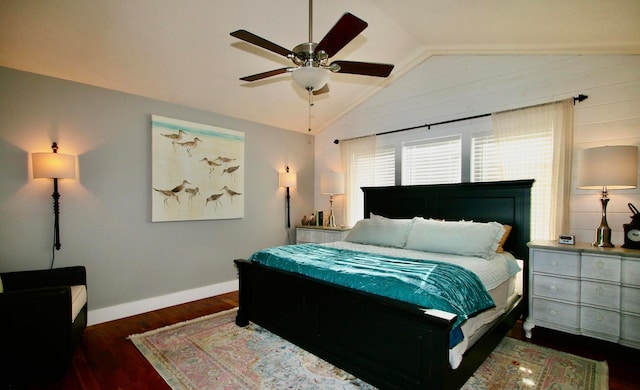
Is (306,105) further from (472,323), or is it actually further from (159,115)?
(472,323)

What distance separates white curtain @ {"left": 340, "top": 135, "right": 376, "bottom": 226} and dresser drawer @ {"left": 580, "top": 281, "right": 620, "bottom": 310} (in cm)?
266

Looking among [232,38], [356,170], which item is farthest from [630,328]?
[232,38]

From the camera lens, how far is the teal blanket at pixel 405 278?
70.2 inches

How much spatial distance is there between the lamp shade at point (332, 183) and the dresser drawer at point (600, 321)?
9.88 ft

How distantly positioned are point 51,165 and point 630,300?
16.4 ft

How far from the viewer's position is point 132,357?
2.48m

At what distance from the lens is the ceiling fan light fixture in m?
1.96

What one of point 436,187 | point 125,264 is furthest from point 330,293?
point 125,264

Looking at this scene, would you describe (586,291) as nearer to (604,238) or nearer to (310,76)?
(604,238)

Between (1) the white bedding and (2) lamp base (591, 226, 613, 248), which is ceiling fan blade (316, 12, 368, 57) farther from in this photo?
(2) lamp base (591, 226, 613, 248)

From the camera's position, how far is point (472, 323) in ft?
6.46

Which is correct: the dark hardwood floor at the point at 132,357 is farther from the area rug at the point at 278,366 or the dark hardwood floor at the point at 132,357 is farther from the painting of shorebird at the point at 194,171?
the painting of shorebird at the point at 194,171

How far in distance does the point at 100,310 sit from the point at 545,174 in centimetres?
481

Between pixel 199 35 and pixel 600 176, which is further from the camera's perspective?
pixel 199 35
